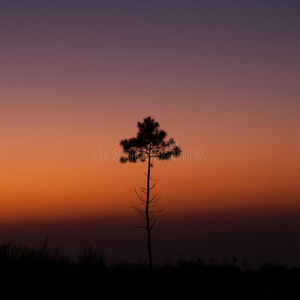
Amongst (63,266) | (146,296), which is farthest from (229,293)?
(63,266)

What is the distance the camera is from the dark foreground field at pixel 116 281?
39.5 feet

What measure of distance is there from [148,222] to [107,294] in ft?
30.5

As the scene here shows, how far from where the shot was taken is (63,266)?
14.5m

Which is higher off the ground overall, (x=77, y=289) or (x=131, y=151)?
(x=131, y=151)

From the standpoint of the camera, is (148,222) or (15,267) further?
(148,222)

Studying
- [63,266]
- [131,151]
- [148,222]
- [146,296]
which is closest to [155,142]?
[131,151]

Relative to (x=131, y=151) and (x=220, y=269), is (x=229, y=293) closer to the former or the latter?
(x=220, y=269)

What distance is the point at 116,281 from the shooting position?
44.5ft

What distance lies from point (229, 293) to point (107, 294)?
4006 mm

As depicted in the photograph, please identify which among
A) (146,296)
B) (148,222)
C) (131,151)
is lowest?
(146,296)

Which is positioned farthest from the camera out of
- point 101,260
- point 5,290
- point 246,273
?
point 246,273

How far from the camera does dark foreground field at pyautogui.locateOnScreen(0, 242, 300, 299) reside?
39.5 ft

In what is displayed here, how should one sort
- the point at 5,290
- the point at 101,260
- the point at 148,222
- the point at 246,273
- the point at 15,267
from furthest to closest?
the point at 148,222 < the point at 246,273 < the point at 101,260 < the point at 15,267 < the point at 5,290

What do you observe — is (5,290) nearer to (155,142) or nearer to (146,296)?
(146,296)
